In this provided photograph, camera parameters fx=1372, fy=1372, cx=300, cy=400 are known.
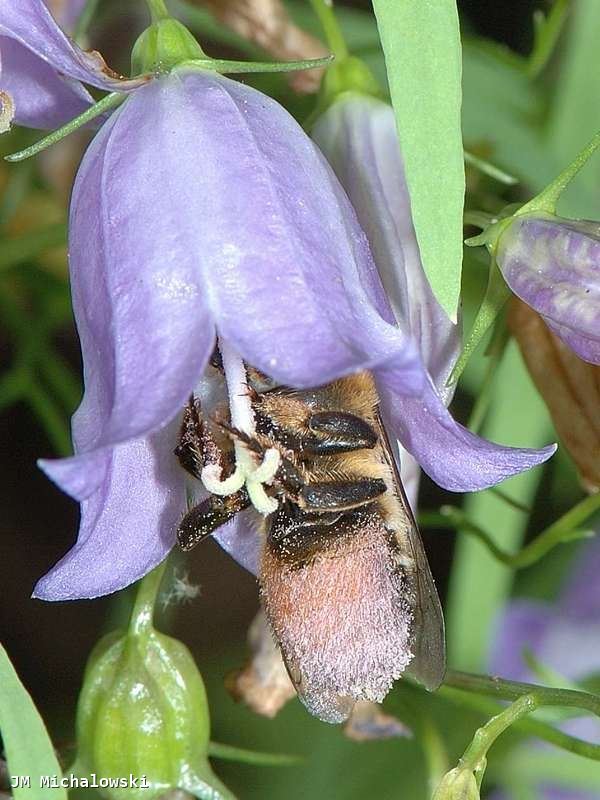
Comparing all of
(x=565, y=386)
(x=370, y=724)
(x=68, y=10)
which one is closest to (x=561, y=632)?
(x=370, y=724)

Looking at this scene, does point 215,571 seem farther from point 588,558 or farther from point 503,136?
point 503,136

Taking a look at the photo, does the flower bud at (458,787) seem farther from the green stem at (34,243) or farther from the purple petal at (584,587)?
the purple petal at (584,587)

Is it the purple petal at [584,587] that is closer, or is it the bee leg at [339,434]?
the bee leg at [339,434]

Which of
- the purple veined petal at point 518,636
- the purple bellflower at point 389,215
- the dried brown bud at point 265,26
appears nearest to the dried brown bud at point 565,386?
the purple bellflower at point 389,215

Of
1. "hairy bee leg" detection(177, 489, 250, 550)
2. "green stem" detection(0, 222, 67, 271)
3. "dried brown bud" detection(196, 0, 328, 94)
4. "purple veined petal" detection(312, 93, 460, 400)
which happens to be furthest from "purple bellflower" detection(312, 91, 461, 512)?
"dried brown bud" detection(196, 0, 328, 94)

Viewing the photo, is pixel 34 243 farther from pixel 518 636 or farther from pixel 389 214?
pixel 518 636

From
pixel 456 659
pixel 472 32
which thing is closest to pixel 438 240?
pixel 456 659
